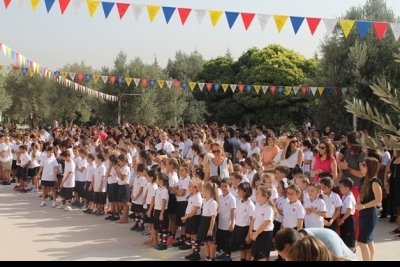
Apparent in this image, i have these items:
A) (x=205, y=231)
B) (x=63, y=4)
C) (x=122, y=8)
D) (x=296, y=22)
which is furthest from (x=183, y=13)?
(x=205, y=231)

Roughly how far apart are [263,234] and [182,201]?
7.36 feet

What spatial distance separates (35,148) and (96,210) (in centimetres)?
430

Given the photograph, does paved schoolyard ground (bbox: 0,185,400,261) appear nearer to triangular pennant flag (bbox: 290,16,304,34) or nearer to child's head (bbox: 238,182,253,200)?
child's head (bbox: 238,182,253,200)

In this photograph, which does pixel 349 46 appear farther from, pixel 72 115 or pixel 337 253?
pixel 72 115

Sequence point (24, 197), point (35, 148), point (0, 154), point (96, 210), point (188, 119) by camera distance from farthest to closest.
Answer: point (188, 119), point (0, 154), point (35, 148), point (24, 197), point (96, 210)

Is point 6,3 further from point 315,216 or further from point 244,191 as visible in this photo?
point 315,216

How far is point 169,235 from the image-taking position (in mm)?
8555

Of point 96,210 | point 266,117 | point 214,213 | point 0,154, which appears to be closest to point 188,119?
point 266,117

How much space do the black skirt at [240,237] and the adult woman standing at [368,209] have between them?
1.60 meters

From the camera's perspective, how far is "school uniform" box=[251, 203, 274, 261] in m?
6.54

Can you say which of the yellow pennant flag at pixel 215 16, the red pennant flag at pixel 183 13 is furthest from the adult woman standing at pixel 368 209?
the red pennant flag at pixel 183 13

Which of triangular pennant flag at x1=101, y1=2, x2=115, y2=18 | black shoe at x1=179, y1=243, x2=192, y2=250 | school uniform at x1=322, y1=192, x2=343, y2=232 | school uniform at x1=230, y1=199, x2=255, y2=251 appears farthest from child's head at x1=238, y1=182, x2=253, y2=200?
triangular pennant flag at x1=101, y1=2, x2=115, y2=18

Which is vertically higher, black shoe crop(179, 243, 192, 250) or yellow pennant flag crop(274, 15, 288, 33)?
yellow pennant flag crop(274, 15, 288, 33)

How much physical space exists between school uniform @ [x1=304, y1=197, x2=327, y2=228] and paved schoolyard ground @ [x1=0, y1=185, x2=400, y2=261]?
36.5 inches
